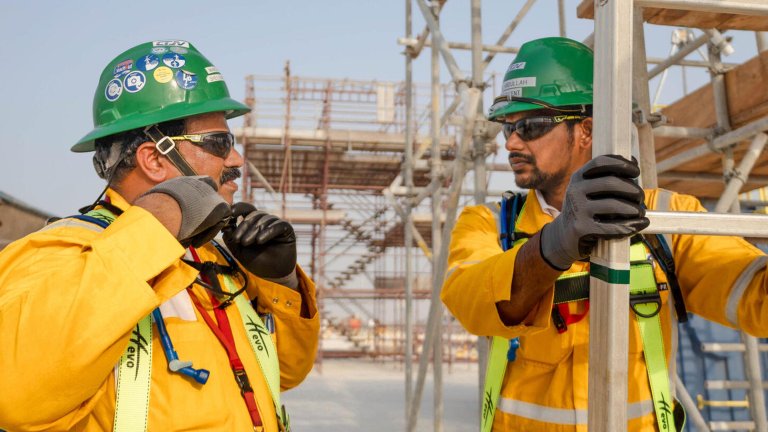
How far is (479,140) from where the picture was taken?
5.05 m

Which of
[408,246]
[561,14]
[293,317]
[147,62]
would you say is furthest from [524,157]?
[408,246]

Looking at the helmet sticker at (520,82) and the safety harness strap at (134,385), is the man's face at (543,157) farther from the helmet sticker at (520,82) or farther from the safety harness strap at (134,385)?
the safety harness strap at (134,385)

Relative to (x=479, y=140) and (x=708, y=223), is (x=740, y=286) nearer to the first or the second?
(x=708, y=223)

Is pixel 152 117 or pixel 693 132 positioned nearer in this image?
pixel 152 117

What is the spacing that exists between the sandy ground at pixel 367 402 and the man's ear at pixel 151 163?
6.76m

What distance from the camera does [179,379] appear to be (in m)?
1.64

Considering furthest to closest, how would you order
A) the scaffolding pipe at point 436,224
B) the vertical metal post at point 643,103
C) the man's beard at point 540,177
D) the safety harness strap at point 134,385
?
the scaffolding pipe at point 436,224, the vertical metal post at point 643,103, the man's beard at point 540,177, the safety harness strap at point 134,385

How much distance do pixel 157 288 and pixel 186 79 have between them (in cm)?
89

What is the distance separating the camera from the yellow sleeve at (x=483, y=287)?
183cm

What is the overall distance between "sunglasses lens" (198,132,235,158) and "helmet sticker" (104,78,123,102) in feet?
1.04

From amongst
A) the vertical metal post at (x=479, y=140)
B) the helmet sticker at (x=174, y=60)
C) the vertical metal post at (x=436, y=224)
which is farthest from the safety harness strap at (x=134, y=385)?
the vertical metal post at (x=436, y=224)

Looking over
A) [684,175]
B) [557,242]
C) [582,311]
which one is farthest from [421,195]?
[557,242]

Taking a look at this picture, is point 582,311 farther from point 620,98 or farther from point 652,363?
point 620,98

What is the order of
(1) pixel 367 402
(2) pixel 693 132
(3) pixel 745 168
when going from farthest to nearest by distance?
(1) pixel 367 402
(2) pixel 693 132
(3) pixel 745 168
